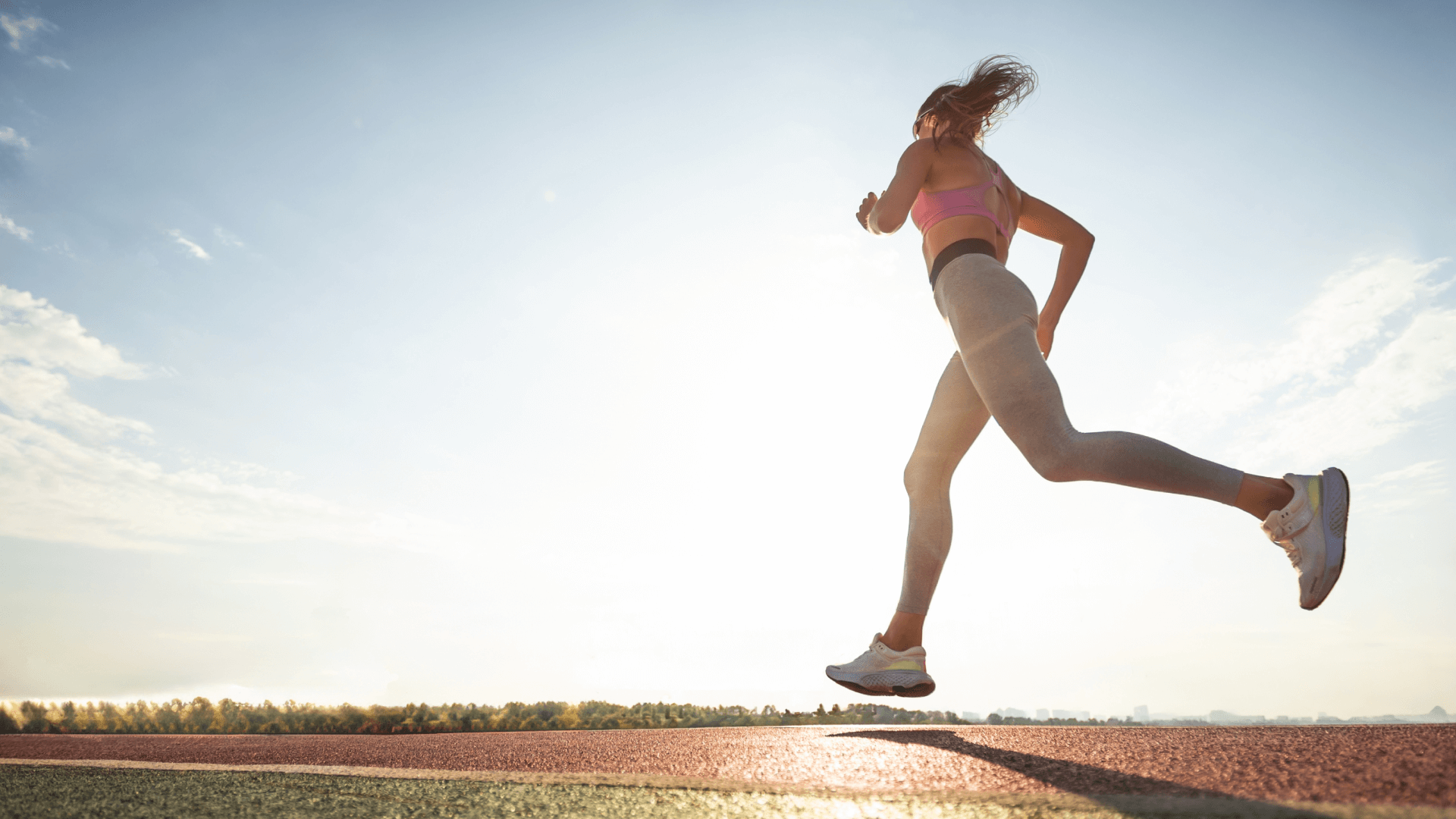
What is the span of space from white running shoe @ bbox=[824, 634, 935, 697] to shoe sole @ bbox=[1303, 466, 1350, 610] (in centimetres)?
134

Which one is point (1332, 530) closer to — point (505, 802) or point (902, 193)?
point (902, 193)

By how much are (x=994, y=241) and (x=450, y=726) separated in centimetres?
435

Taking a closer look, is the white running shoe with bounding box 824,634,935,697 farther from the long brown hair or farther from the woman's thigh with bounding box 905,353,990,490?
the long brown hair

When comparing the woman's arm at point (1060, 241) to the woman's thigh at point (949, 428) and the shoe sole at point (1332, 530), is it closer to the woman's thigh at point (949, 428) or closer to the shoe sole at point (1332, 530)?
the woman's thigh at point (949, 428)

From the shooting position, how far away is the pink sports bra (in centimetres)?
306

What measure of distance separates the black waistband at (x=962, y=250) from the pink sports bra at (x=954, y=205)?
5.9 inches

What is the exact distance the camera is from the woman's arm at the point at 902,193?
3041 millimetres

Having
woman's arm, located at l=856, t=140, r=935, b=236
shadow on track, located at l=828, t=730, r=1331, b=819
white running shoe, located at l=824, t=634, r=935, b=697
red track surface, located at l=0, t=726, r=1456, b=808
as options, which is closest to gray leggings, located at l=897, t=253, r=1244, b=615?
white running shoe, located at l=824, t=634, r=935, b=697

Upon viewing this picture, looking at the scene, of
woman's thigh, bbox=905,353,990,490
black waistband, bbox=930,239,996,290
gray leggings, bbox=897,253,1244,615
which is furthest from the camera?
woman's thigh, bbox=905,353,990,490

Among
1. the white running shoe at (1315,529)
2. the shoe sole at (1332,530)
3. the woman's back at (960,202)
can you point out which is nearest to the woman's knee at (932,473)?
the woman's back at (960,202)

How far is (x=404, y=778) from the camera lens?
2020mm

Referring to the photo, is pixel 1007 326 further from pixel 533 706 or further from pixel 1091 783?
pixel 533 706

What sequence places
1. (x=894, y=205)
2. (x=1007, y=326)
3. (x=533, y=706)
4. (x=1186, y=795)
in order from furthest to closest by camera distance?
(x=533, y=706), (x=894, y=205), (x=1007, y=326), (x=1186, y=795)

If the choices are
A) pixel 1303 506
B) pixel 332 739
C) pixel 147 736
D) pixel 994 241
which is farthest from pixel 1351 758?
pixel 147 736
